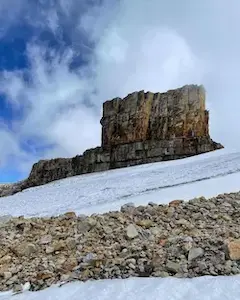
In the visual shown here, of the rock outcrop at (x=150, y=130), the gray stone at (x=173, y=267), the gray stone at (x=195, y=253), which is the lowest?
the gray stone at (x=173, y=267)

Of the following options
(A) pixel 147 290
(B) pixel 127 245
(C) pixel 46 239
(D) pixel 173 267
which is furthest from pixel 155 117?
(A) pixel 147 290

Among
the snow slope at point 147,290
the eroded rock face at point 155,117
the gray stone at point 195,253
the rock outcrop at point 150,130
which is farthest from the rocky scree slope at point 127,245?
the eroded rock face at point 155,117

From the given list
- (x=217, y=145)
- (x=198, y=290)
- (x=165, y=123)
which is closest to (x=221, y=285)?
(x=198, y=290)

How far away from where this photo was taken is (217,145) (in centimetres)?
2875

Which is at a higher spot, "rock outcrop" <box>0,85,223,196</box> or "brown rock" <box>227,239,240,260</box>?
"rock outcrop" <box>0,85,223,196</box>

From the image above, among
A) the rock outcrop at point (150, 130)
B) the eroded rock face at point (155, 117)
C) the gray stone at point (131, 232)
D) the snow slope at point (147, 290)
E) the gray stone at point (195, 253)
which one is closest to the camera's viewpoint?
the snow slope at point (147, 290)

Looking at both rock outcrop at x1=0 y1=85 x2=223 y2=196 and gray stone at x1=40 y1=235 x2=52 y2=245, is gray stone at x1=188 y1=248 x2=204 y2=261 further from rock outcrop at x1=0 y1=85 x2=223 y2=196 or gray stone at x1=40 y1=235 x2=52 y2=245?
rock outcrop at x1=0 y1=85 x2=223 y2=196

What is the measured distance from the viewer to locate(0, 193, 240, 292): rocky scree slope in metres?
5.24

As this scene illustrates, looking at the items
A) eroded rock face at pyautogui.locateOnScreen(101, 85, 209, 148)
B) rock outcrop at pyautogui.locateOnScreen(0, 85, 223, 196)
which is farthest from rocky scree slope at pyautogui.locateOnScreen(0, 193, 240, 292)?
eroded rock face at pyautogui.locateOnScreen(101, 85, 209, 148)

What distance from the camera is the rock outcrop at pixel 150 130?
3066 cm

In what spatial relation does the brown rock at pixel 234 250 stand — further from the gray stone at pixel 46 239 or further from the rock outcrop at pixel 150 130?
the rock outcrop at pixel 150 130

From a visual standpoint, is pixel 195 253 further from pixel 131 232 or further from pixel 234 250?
pixel 131 232

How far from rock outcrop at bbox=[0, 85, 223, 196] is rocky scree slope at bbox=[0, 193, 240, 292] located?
2205cm

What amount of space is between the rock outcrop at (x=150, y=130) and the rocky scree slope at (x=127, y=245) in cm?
2205
